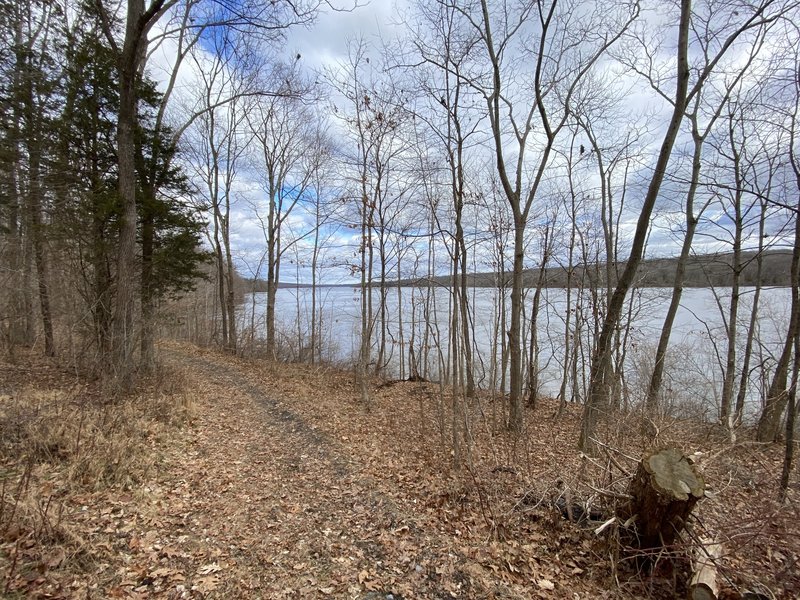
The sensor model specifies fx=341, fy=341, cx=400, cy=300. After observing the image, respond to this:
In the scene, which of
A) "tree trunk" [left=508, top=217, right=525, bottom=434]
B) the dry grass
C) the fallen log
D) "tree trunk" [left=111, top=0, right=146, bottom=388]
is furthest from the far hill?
the fallen log

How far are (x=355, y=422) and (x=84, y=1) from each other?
33.4 feet

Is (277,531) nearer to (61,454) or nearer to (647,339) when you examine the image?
(61,454)

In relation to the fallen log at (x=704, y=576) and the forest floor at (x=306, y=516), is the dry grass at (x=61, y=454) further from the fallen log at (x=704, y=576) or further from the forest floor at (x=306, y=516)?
the fallen log at (x=704, y=576)

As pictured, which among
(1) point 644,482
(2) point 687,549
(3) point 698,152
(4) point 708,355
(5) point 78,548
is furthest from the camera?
(4) point 708,355

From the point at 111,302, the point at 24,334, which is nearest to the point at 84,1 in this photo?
the point at 111,302

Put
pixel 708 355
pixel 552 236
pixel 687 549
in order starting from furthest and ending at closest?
pixel 708 355, pixel 552 236, pixel 687 549

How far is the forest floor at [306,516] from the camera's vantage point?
2.72m

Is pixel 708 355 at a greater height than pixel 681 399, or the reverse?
pixel 708 355

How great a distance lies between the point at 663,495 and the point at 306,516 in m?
3.50

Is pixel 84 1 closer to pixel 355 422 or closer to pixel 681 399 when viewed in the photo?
pixel 355 422

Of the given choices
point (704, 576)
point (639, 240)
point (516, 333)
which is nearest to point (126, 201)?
point (516, 333)

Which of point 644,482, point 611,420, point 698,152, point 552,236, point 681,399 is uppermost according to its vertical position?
point 698,152

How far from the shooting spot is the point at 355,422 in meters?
7.60

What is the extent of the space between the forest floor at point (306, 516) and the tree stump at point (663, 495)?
0.70 ft
